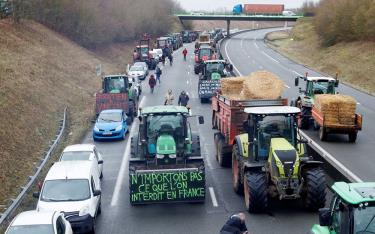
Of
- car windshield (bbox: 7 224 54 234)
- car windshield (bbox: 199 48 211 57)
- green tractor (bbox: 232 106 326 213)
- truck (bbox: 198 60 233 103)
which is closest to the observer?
car windshield (bbox: 7 224 54 234)

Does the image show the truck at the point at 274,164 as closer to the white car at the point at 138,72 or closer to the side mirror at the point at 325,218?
the side mirror at the point at 325,218

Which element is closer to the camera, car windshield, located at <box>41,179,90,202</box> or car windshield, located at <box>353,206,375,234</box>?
car windshield, located at <box>353,206,375,234</box>

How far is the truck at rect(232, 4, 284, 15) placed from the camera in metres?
124

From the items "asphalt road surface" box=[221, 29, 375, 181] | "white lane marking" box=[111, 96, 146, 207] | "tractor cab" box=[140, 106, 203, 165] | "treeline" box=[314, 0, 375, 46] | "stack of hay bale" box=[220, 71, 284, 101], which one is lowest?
"white lane marking" box=[111, 96, 146, 207]

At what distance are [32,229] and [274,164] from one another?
6543 millimetres

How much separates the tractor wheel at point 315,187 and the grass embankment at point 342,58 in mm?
29772

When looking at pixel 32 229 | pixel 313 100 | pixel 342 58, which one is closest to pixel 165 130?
pixel 32 229

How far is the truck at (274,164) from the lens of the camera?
15188 mm

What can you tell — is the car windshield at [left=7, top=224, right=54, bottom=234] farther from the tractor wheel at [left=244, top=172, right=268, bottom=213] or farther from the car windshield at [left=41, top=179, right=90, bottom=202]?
the tractor wheel at [left=244, top=172, right=268, bottom=213]

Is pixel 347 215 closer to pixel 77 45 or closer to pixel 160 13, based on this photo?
pixel 77 45

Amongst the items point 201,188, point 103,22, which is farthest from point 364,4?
point 201,188

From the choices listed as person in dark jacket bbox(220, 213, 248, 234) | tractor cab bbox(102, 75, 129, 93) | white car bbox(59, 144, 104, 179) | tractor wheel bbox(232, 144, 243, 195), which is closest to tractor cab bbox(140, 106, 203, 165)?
tractor wheel bbox(232, 144, 243, 195)

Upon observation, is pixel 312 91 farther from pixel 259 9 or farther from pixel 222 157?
pixel 259 9

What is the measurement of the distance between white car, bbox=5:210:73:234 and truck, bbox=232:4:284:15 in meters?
113
